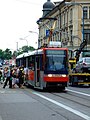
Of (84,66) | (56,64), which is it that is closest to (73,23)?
(84,66)

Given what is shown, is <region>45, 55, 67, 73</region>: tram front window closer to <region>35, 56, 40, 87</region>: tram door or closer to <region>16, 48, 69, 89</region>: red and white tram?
<region>16, 48, 69, 89</region>: red and white tram

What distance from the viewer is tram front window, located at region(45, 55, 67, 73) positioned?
91.9 ft

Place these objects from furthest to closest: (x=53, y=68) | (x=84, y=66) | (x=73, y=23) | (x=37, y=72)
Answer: (x=73, y=23)
(x=84, y=66)
(x=37, y=72)
(x=53, y=68)

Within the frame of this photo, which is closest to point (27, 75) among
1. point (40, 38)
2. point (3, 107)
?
point (3, 107)

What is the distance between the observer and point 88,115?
15.1 m

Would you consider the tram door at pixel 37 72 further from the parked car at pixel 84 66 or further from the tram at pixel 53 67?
the parked car at pixel 84 66

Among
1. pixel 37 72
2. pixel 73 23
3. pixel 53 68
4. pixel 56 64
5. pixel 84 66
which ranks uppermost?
pixel 73 23

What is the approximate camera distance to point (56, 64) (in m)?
28.2

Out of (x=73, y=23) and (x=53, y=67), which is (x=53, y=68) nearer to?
(x=53, y=67)

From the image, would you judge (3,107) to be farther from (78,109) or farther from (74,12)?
(74,12)

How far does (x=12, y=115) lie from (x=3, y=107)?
2.96 metres

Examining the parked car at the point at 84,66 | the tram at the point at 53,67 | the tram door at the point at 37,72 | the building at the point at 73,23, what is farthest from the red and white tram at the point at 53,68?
the building at the point at 73,23

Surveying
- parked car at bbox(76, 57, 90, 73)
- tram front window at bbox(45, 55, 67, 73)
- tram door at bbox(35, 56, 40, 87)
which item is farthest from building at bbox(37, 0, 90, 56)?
tram front window at bbox(45, 55, 67, 73)

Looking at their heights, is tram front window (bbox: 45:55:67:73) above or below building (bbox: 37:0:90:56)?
below
